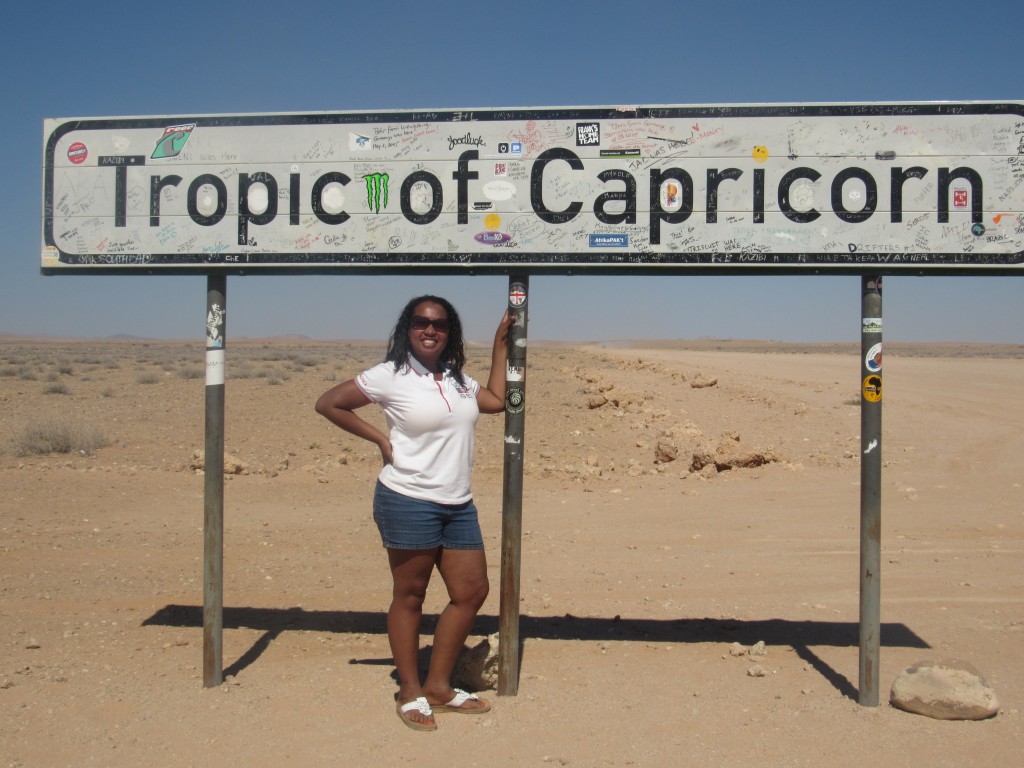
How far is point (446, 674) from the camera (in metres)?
4.00

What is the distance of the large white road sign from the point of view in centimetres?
418

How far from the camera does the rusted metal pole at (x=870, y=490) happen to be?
4055 millimetres

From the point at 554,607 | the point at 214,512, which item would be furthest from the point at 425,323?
the point at 554,607

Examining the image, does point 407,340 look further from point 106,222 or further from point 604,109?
point 106,222

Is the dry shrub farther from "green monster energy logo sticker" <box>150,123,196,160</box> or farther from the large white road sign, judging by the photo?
"green monster energy logo sticker" <box>150,123,196,160</box>

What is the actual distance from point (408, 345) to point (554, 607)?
2.45m

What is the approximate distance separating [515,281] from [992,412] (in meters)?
16.9

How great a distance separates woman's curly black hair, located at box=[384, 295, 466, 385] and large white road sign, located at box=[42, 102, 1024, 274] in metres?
0.33

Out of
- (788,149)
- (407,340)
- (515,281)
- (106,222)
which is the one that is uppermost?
(788,149)

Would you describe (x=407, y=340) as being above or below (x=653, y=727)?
above

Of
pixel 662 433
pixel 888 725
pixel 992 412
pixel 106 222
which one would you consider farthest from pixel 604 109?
pixel 992 412

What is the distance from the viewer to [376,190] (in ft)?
14.4

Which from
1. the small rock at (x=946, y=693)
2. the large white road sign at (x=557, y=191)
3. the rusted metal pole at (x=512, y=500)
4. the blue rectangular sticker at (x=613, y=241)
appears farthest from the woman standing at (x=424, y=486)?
the small rock at (x=946, y=693)

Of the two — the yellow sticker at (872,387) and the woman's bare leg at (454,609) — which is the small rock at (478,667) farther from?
the yellow sticker at (872,387)
